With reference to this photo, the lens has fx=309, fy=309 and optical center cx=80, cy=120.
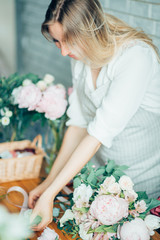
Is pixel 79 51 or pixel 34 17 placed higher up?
pixel 79 51

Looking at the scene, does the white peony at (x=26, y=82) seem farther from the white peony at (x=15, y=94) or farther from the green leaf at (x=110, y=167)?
the green leaf at (x=110, y=167)

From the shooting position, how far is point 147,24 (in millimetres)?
1656

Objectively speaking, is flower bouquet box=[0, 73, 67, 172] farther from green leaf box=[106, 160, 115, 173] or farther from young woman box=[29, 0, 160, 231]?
green leaf box=[106, 160, 115, 173]

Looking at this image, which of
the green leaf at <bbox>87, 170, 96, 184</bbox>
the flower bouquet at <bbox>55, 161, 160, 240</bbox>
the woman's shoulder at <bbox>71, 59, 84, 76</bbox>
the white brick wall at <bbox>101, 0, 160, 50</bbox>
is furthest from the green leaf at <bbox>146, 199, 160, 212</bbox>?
the white brick wall at <bbox>101, 0, 160, 50</bbox>

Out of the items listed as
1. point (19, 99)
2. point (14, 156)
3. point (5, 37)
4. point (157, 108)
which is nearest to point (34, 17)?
point (5, 37)

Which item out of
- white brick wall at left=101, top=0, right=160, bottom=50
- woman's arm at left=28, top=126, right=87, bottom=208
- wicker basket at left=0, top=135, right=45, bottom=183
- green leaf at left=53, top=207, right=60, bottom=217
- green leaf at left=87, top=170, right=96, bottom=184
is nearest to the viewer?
green leaf at left=87, top=170, right=96, bottom=184

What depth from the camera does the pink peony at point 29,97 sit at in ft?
5.14

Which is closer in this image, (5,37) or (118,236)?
(118,236)

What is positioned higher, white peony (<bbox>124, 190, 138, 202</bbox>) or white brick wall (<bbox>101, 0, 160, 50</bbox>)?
white brick wall (<bbox>101, 0, 160, 50</bbox>)

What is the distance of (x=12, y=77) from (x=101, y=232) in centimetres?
106

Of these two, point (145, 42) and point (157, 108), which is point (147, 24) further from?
point (157, 108)

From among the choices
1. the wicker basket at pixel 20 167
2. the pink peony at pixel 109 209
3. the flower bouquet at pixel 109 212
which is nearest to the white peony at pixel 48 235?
the flower bouquet at pixel 109 212

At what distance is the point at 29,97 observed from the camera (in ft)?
5.13

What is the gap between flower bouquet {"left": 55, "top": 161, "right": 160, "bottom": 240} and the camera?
0.95 m
